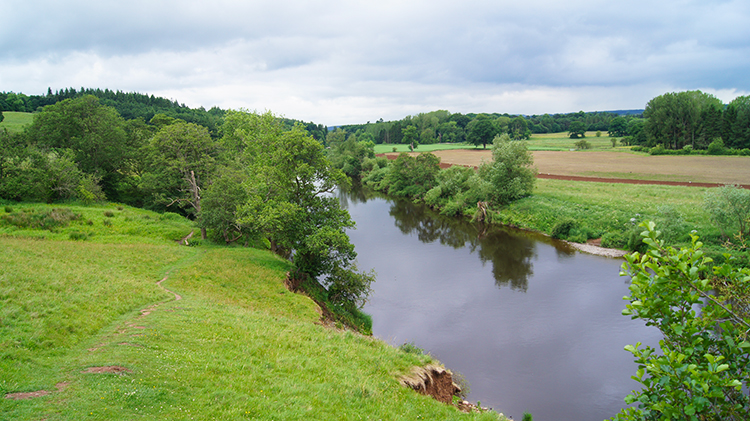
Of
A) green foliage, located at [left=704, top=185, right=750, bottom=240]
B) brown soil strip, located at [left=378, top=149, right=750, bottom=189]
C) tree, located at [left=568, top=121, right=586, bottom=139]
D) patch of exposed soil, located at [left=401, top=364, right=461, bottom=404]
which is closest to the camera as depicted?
patch of exposed soil, located at [left=401, top=364, right=461, bottom=404]

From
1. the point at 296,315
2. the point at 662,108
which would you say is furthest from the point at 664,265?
the point at 662,108

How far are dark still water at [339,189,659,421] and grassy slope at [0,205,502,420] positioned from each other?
21.4ft

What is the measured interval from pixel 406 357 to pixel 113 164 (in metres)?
45.2

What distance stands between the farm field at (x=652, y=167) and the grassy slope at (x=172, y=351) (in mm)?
47183

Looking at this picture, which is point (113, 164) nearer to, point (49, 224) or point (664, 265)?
point (49, 224)

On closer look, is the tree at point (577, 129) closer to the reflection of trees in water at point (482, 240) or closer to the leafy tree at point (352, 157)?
the leafy tree at point (352, 157)

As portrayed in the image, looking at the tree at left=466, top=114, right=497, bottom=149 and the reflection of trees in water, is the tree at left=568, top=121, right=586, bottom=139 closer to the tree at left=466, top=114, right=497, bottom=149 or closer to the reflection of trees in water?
the tree at left=466, top=114, right=497, bottom=149

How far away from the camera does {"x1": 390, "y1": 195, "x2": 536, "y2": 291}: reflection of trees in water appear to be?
108 feet

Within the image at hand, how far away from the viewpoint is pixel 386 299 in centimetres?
2855

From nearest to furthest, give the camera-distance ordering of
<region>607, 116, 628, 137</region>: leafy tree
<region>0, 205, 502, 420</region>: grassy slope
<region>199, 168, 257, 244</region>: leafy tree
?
<region>0, 205, 502, 420</region>: grassy slope
<region>199, 168, 257, 244</region>: leafy tree
<region>607, 116, 628, 137</region>: leafy tree

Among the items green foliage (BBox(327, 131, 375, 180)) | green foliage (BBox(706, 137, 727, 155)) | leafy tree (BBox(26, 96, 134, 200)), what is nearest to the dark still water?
leafy tree (BBox(26, 96, 134, 200))

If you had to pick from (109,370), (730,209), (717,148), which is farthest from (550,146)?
(109,370)

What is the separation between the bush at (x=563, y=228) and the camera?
41.2 metres

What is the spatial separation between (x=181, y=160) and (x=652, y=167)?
242 feet
